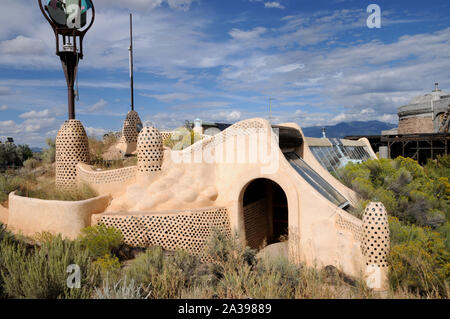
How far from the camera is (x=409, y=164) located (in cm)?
1584

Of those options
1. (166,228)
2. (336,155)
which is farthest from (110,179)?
(336,155)

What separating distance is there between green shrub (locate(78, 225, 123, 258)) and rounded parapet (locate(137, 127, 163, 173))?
2741mm

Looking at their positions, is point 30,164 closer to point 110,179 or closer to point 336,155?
point 110,179

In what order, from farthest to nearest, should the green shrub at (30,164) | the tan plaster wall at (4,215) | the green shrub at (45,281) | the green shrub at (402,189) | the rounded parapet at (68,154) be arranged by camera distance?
the green shrub at (30,164), the rounded parapet at (68,154), the tan plaster wall at (4,215), the green shrub at (402,189), the green shrub at (45,281)

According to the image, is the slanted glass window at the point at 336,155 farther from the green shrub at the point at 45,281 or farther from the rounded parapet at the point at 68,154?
the green shrub at the point at 45,281

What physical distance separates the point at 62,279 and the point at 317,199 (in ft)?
24.4

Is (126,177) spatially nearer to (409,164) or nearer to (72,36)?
(72,36)

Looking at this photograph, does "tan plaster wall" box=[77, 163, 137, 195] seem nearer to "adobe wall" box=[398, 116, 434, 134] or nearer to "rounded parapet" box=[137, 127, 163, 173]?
"rounded parapet" box=[137, 127, 163, 173]

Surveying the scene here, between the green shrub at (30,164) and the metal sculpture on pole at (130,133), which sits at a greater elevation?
the metal sculpture on pole at (130,133)

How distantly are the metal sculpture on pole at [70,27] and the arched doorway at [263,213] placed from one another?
31.4 feet

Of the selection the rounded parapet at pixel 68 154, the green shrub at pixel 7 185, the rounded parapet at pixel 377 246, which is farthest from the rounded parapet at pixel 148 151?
the rounded parapet at pixel 377 246

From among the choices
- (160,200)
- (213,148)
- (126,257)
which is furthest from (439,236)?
(126,257)

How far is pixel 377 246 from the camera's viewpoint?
864cm

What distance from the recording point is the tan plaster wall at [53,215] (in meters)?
11.1
